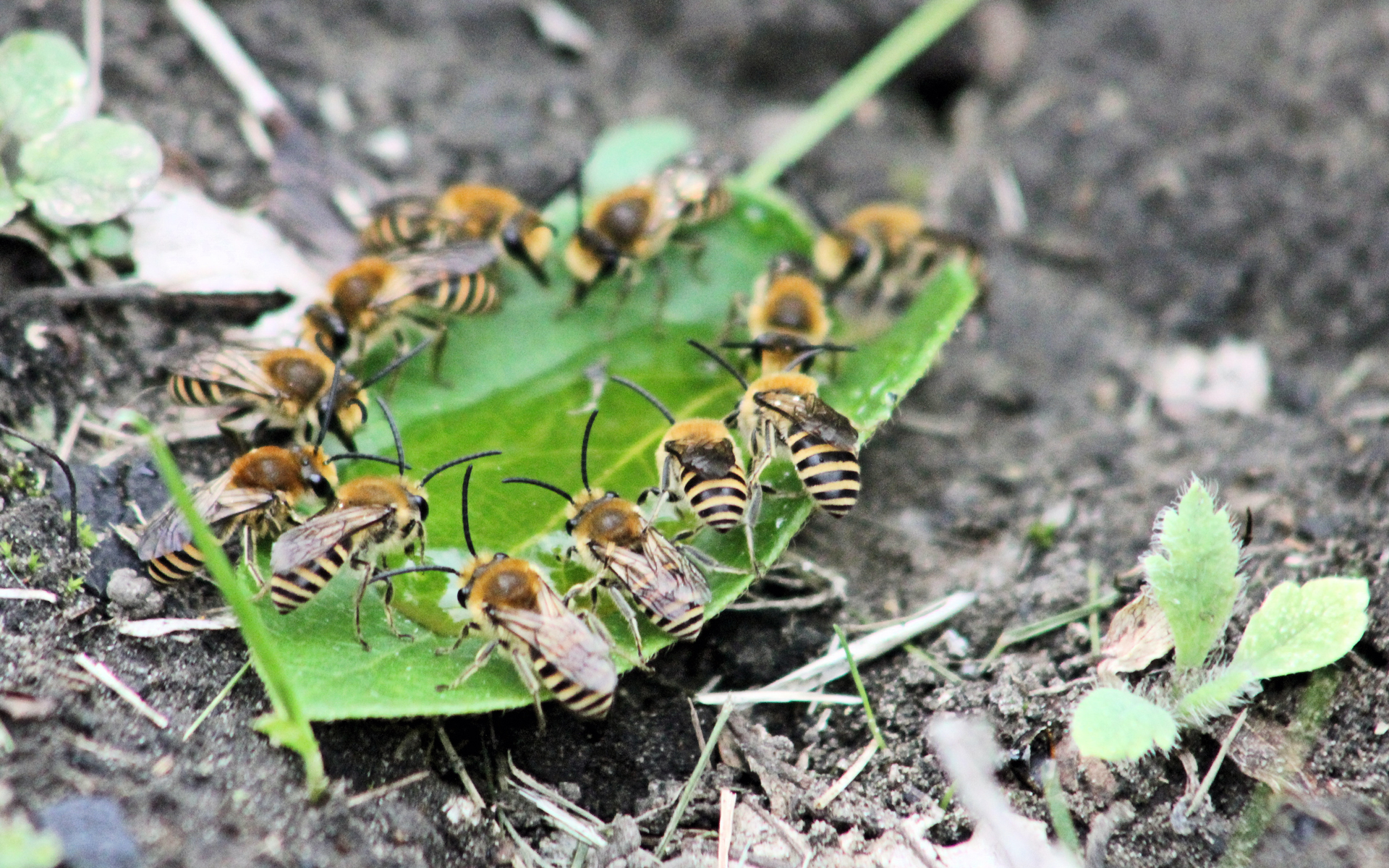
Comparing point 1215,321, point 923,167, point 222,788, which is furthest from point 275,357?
point 1215,321

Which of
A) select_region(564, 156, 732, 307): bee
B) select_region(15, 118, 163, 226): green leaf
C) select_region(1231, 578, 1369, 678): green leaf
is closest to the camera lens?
select_region(1231, 578, 1369, 678): green leaf

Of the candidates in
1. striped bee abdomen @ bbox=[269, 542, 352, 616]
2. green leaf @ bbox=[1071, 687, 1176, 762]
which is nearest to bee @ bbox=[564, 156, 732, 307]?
striped bee abdomen @ bbox=[269, 542, 352, 616]

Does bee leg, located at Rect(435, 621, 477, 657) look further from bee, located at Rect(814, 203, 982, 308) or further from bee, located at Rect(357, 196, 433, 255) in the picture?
bee, located at Rect(814, 203, 982, 308)

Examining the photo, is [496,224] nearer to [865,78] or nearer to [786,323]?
[786,323]

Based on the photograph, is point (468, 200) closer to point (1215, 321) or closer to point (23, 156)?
point (23, 156)

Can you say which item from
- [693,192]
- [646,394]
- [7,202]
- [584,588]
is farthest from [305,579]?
[693,192]

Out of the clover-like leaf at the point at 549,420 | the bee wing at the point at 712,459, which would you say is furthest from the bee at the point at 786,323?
the bee wing at the point at 712,459
